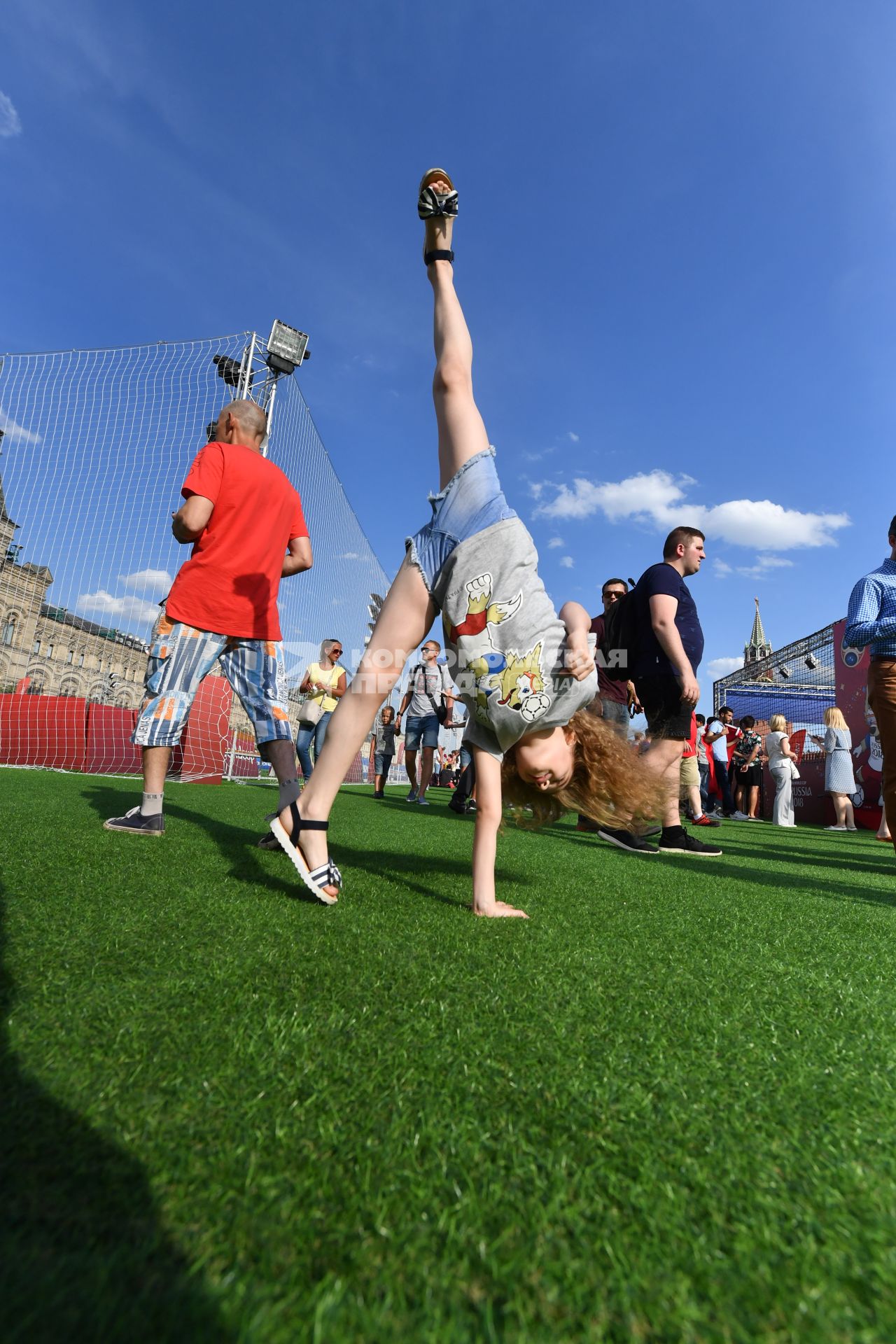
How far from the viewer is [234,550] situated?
3.54m

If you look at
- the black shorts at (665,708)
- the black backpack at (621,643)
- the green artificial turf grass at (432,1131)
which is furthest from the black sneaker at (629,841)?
the green artificial turf grass at (432,1131)

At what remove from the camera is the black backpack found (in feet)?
16.9

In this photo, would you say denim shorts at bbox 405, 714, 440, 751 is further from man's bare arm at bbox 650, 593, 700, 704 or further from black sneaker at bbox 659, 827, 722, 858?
man's bare arm at bbox 650, 593, 700, 704

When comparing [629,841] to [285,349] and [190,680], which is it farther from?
[285,349]

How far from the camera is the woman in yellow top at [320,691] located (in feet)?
27.8

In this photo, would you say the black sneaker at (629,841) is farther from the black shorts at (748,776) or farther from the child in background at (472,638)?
the black shorts at (748,776)

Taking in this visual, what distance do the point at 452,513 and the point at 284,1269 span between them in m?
2.10

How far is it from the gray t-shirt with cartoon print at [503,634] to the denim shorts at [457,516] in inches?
1.2

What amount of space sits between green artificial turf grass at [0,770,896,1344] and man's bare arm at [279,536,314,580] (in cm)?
226

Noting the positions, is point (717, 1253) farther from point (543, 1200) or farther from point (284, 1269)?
point (284, 1269)

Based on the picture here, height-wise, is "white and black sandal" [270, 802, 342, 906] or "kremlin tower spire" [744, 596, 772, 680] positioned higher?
"kremlin tower spire" [744, 596, 772, 680]

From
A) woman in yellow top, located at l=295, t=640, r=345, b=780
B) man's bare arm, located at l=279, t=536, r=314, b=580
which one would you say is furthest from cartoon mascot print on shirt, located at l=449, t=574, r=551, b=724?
woman in yellow top, located at l=295, t=640, r=345, b=780

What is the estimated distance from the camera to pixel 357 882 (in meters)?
2.69

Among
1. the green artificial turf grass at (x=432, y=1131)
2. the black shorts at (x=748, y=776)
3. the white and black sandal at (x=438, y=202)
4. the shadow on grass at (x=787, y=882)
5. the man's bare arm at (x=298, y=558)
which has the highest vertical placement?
the white and black sandal at (x=438, y=202)
